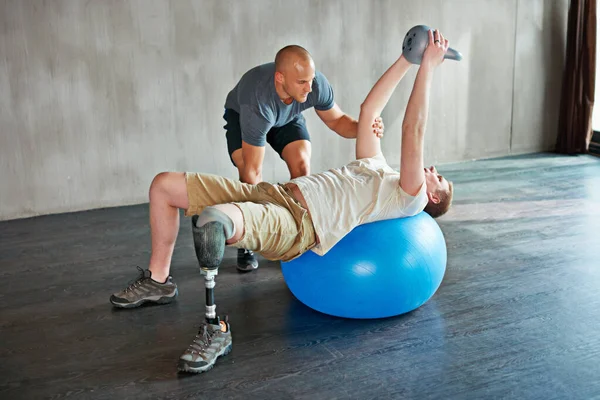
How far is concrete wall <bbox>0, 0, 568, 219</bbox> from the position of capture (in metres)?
4.12

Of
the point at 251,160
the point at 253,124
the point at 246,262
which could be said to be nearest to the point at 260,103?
the point at 253,124

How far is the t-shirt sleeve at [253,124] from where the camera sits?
3.01 meters

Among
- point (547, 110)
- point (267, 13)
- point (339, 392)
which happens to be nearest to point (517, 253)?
point (339, 392)

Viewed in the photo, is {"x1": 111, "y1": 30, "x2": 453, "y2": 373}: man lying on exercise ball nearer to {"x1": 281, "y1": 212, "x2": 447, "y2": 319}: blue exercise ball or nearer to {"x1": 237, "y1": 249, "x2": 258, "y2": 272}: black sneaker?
{"x1": 281, "y1": 212, "x2": 447, "y2": 319}: blue exercise ball

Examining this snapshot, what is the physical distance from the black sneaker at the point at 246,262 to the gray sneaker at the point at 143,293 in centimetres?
44

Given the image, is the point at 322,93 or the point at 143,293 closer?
the point at 143,293

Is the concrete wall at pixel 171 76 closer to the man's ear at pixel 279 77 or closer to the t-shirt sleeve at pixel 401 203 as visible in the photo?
the man's ear at pixel 279 77

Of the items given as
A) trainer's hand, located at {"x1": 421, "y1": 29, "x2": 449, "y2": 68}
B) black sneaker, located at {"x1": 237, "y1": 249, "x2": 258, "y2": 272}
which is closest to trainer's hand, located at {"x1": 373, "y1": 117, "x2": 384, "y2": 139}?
trainer's hand, located at {"x1": 421, "y1": 29, "x2": 449, "y2": 68}

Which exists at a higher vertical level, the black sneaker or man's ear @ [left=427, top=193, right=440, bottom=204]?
man's ear @ [left=427, top=193, right=440, bottom=204]

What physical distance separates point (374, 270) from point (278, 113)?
89cm

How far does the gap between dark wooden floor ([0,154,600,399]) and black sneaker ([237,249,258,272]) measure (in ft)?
0.23

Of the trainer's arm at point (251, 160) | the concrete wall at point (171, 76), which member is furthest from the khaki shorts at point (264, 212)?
Result: the concrete wall at point (171, 76)

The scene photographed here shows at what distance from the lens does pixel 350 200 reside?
260cm

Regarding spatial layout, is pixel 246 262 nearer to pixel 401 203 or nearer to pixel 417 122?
pixel 401 203
